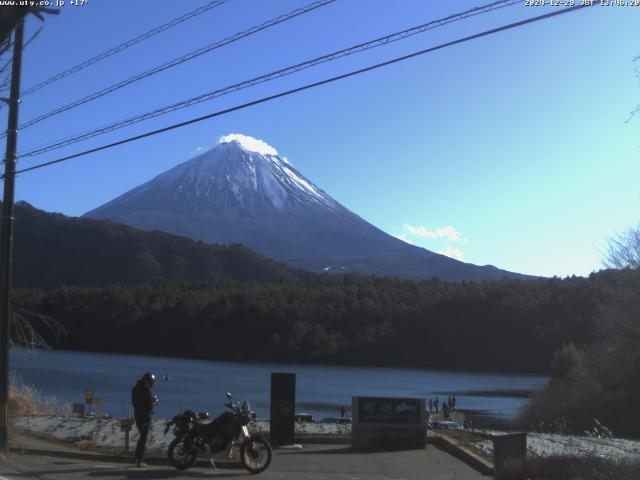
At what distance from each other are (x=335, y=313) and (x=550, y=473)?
101m

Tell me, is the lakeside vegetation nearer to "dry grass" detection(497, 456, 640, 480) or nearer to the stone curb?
the stone curb

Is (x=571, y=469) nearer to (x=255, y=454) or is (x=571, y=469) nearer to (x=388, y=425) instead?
(x=255, y=454)

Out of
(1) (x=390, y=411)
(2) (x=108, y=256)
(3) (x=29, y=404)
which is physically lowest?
(3) (x=29, y=404)

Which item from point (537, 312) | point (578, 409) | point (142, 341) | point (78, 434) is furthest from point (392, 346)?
point (78, 434)

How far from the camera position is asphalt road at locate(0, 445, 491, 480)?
1161 centimetres

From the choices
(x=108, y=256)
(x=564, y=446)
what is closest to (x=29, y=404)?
(x=564, y=446)

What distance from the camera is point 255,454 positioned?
39.3 feet

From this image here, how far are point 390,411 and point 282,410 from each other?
6.46ft

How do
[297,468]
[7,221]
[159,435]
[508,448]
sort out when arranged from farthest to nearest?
1. [159,435]
2. [7,221]
3. [297,468]
4. [508,448]

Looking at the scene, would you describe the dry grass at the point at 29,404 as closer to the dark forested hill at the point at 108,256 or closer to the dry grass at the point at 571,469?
the dry grass at the point at 571,469

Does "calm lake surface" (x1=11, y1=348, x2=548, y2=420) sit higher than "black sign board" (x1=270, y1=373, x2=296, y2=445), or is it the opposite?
"black sign board" (x1=270, y1=373, x2=296, y2=445)

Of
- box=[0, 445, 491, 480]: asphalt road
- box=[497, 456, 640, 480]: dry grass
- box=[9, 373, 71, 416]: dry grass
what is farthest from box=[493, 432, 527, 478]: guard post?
box=[9, 373, 71, 416]: dry grass

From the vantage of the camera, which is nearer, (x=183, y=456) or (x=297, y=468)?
(x=183, y=456)

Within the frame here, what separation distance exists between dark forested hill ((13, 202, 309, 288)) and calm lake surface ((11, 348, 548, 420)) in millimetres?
39251
